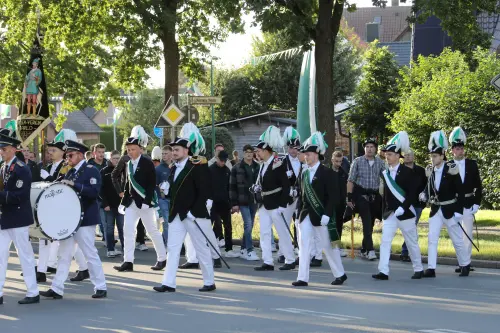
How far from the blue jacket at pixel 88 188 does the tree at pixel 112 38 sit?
11.0m

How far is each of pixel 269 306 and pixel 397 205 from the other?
347 cm

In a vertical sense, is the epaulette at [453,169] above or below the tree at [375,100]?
below

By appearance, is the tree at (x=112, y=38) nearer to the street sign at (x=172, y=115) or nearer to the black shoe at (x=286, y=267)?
the street sign at (x=172, y=115)

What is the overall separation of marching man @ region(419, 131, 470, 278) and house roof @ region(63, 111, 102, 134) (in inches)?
3696

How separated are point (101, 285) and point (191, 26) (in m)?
19.6

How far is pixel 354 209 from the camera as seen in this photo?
1770 centimetres

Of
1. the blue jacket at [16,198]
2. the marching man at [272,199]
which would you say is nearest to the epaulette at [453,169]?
the marching man at [272,199]

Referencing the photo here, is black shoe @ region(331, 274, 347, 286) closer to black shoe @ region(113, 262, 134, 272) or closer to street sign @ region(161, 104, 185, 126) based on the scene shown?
black shoe @ region(113, 262, 134, 272)

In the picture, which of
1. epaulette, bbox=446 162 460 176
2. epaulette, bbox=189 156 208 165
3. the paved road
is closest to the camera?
the paved road

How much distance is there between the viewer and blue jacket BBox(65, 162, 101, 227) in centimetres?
1250

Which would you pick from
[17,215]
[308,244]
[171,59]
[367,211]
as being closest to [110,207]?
[367,211]

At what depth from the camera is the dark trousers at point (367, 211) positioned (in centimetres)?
1742

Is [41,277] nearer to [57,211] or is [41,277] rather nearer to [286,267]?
[57,211]

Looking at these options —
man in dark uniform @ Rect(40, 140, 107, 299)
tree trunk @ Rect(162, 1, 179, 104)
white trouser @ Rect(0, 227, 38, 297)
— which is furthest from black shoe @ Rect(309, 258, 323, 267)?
tree trunk @ Rect(162, 1, 179, 104)
